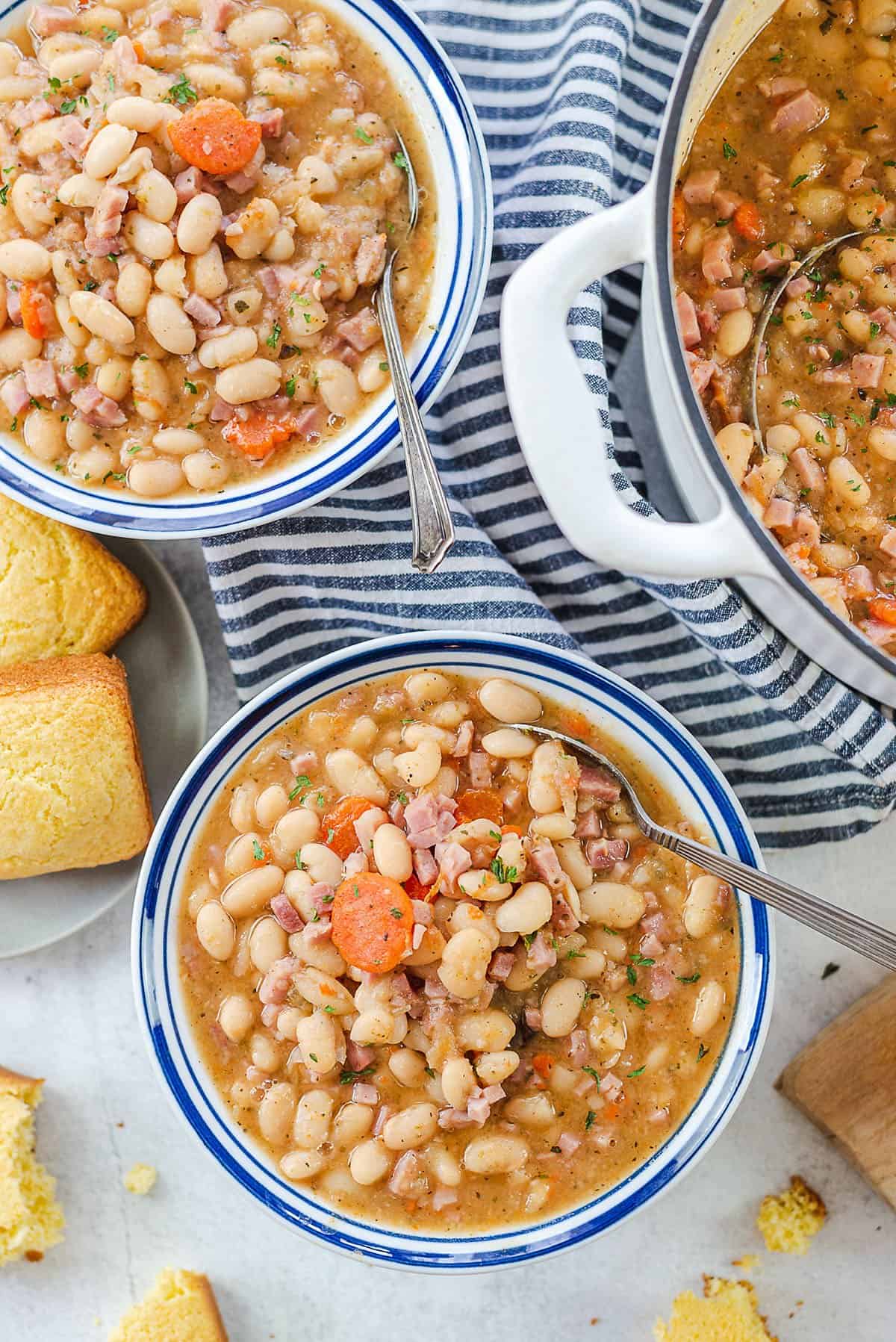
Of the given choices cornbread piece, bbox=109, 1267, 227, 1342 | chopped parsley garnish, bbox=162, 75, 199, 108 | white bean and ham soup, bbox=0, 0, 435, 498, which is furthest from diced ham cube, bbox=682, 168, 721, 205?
cornbread piece, bbox=109, 1267, 227, 1342

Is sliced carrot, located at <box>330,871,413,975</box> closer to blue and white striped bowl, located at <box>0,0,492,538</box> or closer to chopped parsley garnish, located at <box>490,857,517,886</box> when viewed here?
chopped parsley garnish, located at <box>490,857,517,886</box>

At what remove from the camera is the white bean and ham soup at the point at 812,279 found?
89.0 inches

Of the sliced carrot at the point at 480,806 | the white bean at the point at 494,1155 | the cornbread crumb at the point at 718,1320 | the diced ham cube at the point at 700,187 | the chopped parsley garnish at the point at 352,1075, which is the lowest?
the cornbread crumb at the point at 718,1320

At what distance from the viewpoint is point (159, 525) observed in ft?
7.89

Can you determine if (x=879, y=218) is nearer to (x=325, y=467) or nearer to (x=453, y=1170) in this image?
(x=325, y=467)

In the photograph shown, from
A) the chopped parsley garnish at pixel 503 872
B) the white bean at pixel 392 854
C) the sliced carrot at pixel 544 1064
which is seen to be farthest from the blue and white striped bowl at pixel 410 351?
the sliced carrot at pixel 544 1064

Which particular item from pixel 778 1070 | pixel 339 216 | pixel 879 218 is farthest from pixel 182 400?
pixel 778 1070

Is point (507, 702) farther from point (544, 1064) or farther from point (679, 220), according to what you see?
point (679, 220)

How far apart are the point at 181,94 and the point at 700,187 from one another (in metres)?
1.03

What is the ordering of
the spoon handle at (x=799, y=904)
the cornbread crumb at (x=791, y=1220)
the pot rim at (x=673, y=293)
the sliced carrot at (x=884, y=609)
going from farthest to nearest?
the cornbread crumb at (x=791, y=1220) < the sliced carrot at (x=884, y=609) < the spoon handle at (x=799, y=904) < the pot rim at (x=673, y=293)

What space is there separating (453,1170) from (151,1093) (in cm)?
93

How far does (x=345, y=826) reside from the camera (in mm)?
2441

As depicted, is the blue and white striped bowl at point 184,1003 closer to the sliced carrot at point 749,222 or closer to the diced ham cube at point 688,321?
the diced ham cube at point 688,321

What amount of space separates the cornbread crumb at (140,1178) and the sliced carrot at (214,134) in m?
2.32
